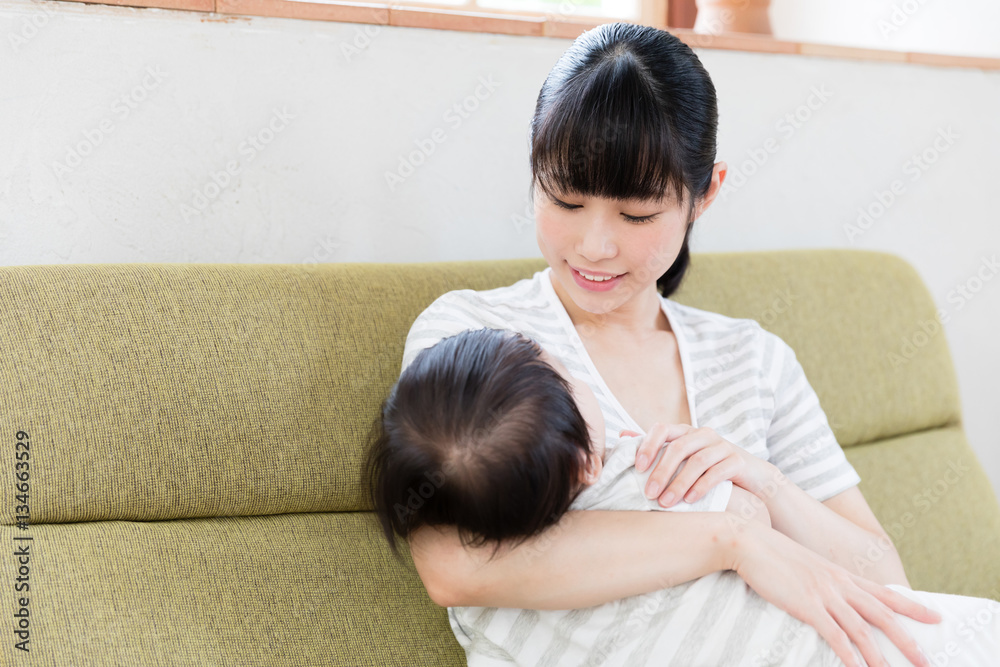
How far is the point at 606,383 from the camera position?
49.3 inches

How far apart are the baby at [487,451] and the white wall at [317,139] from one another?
0.61 m

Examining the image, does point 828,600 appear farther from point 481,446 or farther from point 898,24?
point 898,24

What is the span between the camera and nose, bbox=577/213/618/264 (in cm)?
113

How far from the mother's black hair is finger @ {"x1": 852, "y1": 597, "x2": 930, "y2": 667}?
0.55 metres

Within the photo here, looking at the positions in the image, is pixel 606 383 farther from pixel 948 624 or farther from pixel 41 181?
pixel 41 181

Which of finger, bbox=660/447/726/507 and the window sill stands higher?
the window sill

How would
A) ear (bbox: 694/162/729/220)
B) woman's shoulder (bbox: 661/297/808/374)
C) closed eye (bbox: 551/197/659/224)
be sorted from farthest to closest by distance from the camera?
woman's shoulder (bbox: 661/297/808/374) → ear (bbox: 694/162/729/220) → closed eye (bbox: 551/197/659/224)

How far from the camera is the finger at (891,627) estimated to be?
1.00 meters

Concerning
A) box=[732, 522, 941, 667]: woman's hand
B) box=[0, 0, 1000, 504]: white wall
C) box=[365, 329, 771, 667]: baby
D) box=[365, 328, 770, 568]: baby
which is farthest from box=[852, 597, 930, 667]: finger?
box=[0, 0, 1000, 504]: white wall

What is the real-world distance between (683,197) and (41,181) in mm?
957

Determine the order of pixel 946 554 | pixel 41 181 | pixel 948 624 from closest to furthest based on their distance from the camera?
pixel 948 624
pixel 41 181
pixel 946 554

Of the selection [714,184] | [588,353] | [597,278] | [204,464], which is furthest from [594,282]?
[204,464]

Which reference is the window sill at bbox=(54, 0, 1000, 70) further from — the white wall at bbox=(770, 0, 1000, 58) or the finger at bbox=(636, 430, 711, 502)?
the finger at bbox=(636, 430, 711, 502)

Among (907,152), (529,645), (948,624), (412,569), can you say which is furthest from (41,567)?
(907,152)
